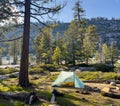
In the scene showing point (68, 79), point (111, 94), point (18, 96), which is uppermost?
point (68, 79)

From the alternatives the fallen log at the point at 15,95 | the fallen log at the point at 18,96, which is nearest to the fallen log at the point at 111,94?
the fallen log at the point at 18,96

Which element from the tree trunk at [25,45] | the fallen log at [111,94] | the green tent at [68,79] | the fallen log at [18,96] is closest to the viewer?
the fallen log at [18,96]

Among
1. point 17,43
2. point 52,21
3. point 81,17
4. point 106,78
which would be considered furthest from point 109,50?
point 52,21

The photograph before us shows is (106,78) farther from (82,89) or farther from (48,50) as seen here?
(48,50)

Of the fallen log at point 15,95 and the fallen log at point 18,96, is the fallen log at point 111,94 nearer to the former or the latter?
the fallen log at point 18,96

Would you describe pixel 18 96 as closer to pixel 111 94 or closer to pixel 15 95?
pixel 15 95

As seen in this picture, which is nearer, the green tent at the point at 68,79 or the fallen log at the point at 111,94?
the fallen log at the point at 111,94

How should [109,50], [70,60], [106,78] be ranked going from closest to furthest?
[106,78] → [70,60] → [109,50]

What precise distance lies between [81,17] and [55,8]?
4540cm

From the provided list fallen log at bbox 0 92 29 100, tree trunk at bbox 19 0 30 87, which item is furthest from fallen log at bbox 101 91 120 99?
tree trunk at bbox 19 0 30 87

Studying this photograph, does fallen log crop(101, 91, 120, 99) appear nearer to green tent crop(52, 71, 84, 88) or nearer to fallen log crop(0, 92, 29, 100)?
green tent crop(52, 71, 84, 88)

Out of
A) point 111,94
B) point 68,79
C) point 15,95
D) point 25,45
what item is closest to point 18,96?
point 15,95

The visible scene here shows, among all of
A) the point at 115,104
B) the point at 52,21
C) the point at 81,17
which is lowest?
the point at 115,104

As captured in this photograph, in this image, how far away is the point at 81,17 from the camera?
66125 millimetres
